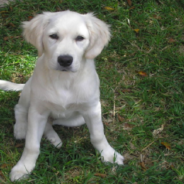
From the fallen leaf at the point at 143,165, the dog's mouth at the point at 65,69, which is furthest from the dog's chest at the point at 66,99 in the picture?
the fallen leaf at the point at 143,165

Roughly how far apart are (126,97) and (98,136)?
1168 millimetres

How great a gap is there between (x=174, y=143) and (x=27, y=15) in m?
3.31

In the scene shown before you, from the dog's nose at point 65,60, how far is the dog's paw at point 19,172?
130 centimetres

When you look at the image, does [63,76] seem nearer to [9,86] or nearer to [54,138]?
[54,138]

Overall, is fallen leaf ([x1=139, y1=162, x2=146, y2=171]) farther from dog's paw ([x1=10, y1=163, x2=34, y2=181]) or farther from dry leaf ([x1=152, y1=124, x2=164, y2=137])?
dog's paw ([x1=10, y1=163, x2=34, y2=181])

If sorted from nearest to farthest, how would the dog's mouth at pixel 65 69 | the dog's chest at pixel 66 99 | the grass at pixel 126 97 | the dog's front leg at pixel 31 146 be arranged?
the dog's mouth at pixel 65 69
the dog's chest at pixel 66 99
the dog's front leg at pixel 31 146
the grass at pixel 126 97

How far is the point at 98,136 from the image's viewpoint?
3.50 metres

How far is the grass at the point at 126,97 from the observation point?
3.50m

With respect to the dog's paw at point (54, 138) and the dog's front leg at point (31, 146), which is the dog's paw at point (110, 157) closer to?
the dog's paw at point (54, 138)

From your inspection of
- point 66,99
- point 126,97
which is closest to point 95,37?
point 66,99

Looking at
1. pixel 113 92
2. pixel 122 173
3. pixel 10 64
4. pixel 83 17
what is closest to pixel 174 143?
pixel 122 173

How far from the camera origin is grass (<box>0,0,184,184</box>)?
3500 mm

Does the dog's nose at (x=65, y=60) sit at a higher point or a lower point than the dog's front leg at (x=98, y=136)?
higher

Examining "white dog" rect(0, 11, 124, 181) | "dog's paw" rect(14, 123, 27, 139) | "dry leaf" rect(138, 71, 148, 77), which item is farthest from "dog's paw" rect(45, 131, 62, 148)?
"dry leaf" rect(138, 71, 148, 77)
